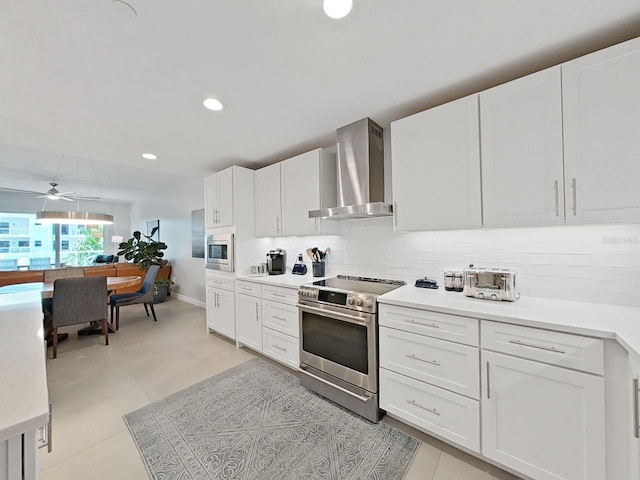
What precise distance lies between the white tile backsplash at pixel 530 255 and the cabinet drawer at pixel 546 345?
2.11 ft

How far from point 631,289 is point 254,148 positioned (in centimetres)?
332

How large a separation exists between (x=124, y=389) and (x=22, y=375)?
197 centimetres

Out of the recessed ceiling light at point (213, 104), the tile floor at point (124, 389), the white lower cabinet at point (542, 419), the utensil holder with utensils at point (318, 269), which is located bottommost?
the tile floor at point (124, 389)

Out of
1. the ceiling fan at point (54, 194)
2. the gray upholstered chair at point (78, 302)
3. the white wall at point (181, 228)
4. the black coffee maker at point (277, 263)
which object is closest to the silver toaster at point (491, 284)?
A: the black coffee maker at point (277, 263)


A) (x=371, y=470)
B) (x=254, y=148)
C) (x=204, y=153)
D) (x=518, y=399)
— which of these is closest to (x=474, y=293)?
(x=518, y=399)

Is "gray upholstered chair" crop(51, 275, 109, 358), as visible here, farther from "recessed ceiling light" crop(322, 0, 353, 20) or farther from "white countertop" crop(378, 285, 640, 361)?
"recessed ceiling light" crop(322, 0, 353, 20)

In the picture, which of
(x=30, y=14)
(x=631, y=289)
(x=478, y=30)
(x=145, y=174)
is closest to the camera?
(x=30, y=14)

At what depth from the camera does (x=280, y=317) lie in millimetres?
2695

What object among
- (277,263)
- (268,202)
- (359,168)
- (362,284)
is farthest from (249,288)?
(359,168)

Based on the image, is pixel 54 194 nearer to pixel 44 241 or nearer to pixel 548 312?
pixel 44 241

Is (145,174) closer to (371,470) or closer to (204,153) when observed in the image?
(204,153)

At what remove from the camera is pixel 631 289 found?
1556mm

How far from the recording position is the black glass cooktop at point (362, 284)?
2.18 metres

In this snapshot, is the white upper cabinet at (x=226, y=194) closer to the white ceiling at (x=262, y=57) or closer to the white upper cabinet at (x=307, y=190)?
the white upper cabinet at (x=307, y=190)
